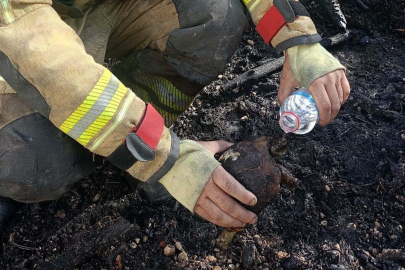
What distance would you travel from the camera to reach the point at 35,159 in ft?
5.86

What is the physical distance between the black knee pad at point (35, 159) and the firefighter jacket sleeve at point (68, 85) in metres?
0.21

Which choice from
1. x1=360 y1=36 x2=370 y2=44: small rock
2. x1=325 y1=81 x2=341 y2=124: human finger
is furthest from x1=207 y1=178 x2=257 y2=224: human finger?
x1=360 y1=36 x2=370 y2=44: small rock

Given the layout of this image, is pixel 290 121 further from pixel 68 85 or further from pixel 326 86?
pixel 68 85

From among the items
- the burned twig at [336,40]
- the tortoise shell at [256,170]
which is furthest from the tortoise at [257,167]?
the burned twig at [336,40]

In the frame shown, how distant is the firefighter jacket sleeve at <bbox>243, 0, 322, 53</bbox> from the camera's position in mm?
1935

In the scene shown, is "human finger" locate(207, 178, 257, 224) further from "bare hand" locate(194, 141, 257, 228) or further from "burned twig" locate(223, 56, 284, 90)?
"burned twig" locate(223, 56, 284, 90)

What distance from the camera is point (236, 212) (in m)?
1.71

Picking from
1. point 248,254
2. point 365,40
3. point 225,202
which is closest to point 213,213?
point 225,202

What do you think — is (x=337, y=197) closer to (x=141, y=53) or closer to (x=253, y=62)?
(x=253, y=62)

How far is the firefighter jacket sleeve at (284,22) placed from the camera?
1.93 m

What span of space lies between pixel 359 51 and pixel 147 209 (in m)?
1.88

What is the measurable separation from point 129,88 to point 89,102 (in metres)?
0.37

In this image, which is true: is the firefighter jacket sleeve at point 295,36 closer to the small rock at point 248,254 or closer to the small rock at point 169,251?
the small rock at point 248,254

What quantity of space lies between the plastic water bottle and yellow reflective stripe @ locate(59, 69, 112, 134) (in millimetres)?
853
